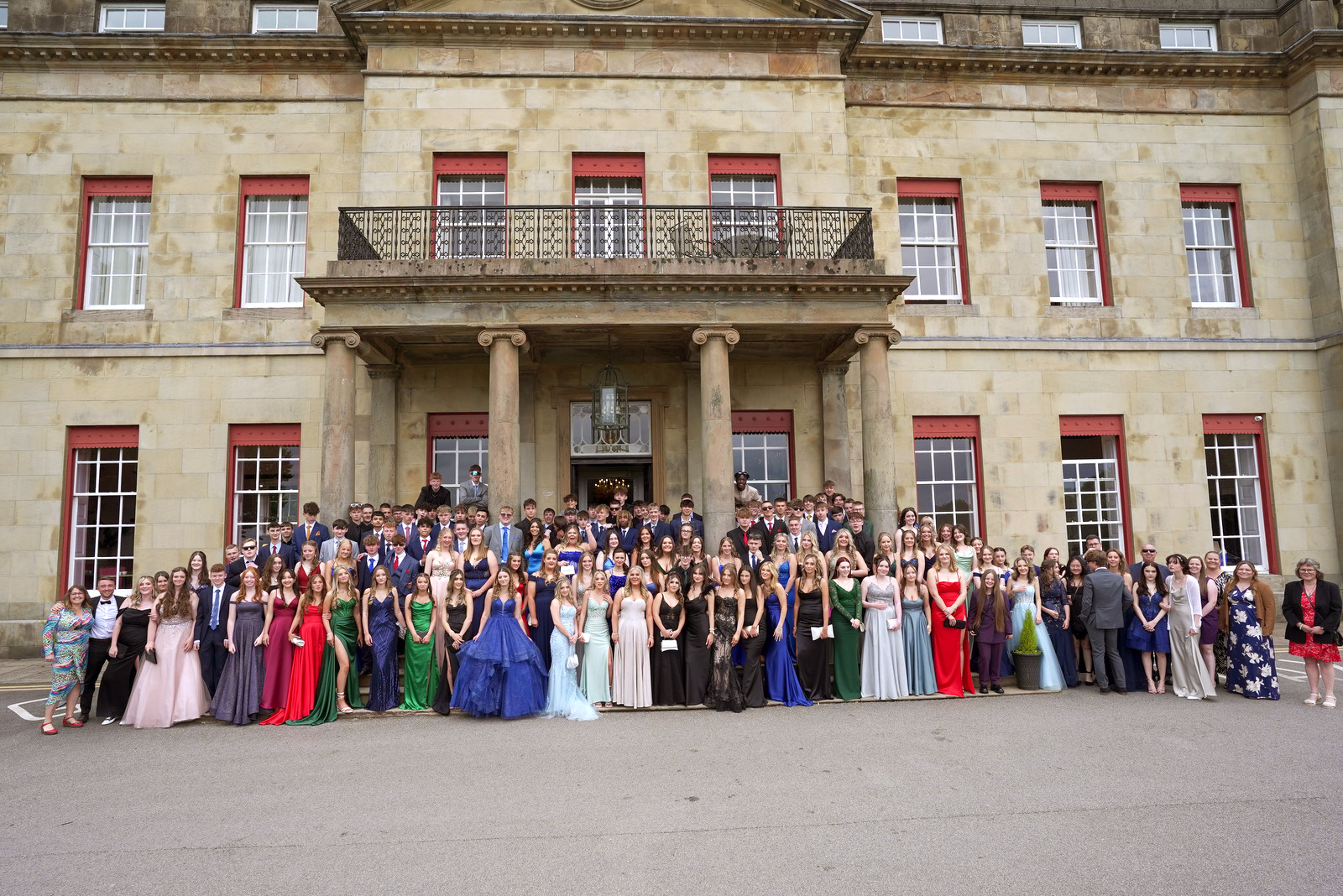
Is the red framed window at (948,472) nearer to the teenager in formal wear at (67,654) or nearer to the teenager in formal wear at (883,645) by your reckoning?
the teenager in formal wear at (883,645)

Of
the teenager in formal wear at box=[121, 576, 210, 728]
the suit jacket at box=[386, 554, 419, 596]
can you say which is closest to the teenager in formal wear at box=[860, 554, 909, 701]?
the suit jacket at box=[386, 554, 419, 596]

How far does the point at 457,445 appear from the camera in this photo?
14.3 m

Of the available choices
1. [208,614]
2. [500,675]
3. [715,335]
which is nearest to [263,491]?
[208,614]

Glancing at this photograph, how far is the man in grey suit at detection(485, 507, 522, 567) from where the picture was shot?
10.2m

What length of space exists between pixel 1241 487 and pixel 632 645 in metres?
13.4

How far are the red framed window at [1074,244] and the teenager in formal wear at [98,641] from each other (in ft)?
52.2

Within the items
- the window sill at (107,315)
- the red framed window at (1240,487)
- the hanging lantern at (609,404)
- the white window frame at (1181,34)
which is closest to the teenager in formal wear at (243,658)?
the hanging lantern at (609,404)

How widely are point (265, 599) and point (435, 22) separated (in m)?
10.7

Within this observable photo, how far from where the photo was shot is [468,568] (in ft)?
29.0

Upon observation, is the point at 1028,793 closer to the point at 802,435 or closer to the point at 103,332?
the point at 802,435

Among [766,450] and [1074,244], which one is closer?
[766,450]

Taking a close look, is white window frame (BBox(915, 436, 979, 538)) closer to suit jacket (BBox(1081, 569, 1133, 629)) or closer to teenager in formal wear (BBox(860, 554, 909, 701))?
suit jacket (BBox(1081, 569, 1133, 629))

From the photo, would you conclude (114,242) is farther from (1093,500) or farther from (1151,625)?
(1093,500)

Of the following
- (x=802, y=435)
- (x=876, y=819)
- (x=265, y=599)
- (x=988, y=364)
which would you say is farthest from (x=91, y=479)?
(x=988, y=364)
